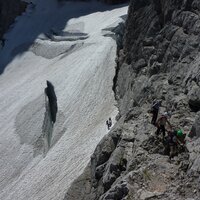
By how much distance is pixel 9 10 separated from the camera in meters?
81.6

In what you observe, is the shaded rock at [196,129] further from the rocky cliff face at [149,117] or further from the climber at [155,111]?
the climber at [155,111]

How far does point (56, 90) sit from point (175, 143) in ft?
110

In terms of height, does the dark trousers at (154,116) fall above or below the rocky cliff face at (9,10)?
above

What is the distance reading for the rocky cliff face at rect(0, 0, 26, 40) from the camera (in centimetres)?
8006

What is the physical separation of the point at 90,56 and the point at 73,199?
94.4 ft

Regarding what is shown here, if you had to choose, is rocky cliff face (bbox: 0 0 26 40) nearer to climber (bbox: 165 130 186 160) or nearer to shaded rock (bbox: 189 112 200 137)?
climber (bbox: 165 130 186 160)

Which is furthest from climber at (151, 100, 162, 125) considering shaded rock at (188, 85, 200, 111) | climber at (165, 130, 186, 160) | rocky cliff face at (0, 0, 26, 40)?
rocky cliff face at (0, 0, 26, 40)

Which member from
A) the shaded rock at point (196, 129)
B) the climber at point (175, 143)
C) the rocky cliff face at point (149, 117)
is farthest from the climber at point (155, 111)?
the shaded rock at point (196, 129)

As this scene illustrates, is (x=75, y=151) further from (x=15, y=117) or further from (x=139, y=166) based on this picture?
(x=139, y=166)

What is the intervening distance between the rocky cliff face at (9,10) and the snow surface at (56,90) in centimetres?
127

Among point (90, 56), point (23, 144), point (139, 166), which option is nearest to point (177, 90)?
point (139, 166)

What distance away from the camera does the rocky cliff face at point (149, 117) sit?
20.1m

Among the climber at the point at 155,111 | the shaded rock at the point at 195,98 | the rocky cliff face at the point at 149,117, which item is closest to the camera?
the rocky cliff face at the point at 149,117

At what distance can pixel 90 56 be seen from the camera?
58.9m
